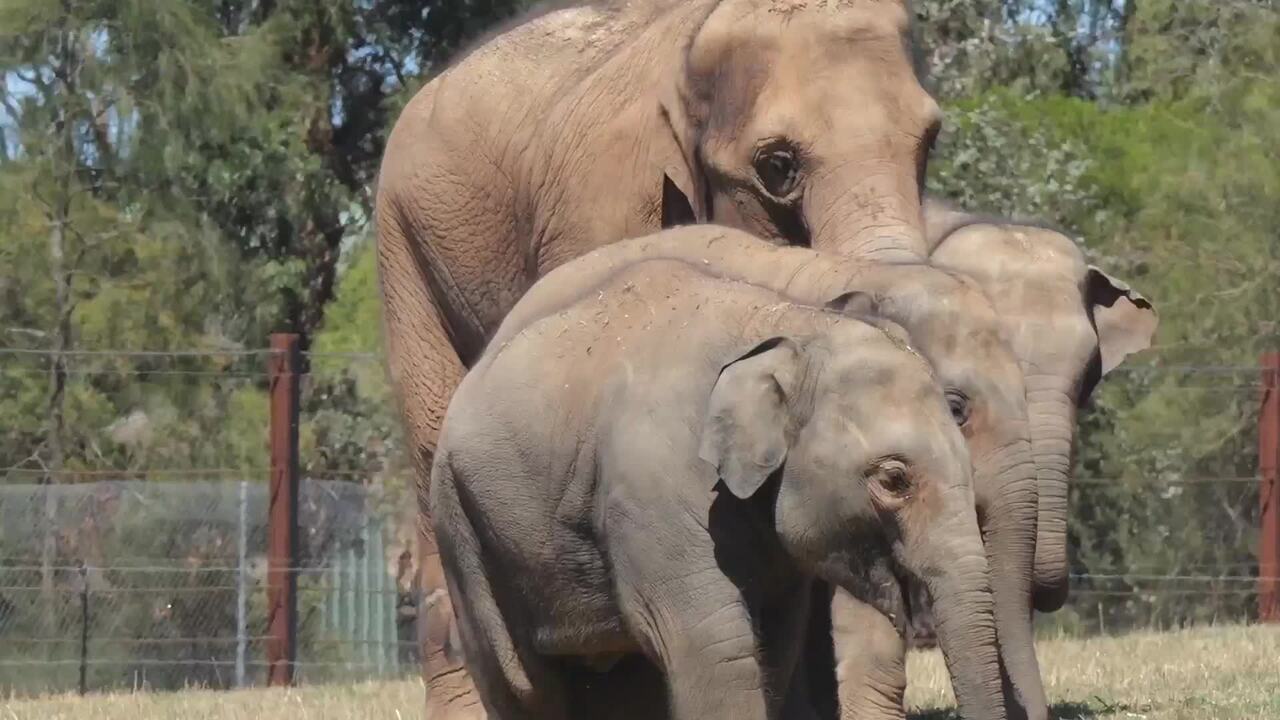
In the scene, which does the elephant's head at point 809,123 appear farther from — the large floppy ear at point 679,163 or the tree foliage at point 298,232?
the tree foliage at point 298,232

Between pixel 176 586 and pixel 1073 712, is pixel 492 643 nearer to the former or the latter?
pixel 1073 712

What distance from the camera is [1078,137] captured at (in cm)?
2562

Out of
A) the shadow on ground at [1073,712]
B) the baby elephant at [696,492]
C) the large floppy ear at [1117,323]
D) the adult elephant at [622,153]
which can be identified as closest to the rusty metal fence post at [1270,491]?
the shadow on ground at [1073,712]

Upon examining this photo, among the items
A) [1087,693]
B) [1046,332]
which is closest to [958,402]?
[1046,332]

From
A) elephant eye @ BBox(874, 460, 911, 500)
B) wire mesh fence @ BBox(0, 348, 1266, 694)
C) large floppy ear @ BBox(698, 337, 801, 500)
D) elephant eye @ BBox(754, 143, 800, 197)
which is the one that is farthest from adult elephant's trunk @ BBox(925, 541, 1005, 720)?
wire mesh fence @ BBox(0, 348, 1266, 694)

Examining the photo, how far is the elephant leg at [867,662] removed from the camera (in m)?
5.87

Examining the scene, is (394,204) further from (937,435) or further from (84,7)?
(84,7)

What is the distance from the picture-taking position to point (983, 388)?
5988mm

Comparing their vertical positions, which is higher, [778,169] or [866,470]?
[778,169]

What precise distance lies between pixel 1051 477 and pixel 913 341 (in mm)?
1700

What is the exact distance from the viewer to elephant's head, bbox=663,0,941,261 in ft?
20.7

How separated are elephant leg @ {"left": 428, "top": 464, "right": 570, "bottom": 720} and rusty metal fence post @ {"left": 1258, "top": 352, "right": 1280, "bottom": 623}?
8687 millimetres

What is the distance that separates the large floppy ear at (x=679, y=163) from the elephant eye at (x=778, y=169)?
0.28 metres

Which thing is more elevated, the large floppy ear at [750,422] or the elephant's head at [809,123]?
the elephant's head at [809,123]
